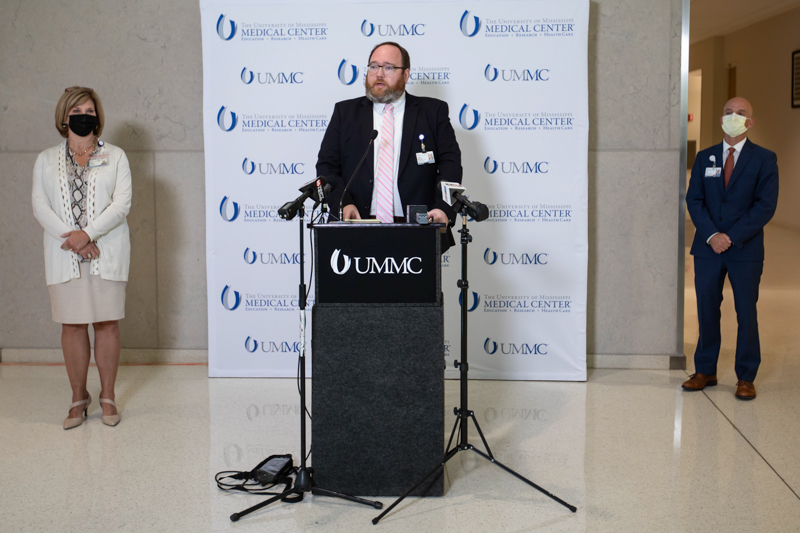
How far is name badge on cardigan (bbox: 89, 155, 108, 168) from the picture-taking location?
12.6 ft

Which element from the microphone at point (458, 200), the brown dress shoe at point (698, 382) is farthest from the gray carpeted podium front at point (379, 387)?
the brown dress shoe at point (698, 382)

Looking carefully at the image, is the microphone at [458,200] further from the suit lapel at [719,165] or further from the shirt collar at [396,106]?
the suit lapel at [719,165]

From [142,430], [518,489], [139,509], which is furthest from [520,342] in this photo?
[139,509]

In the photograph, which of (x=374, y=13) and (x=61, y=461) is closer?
(x=61, y=461)

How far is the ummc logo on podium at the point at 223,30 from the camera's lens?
4676mm

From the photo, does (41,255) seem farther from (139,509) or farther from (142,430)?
(139,509)

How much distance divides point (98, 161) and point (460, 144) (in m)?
2.18

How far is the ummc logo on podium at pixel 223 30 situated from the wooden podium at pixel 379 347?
2417mm

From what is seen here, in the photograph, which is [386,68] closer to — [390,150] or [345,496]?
[390,150]

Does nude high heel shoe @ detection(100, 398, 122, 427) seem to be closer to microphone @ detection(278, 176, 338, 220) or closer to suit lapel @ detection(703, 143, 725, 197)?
microphone @ detection(278, 176, 338, 220)

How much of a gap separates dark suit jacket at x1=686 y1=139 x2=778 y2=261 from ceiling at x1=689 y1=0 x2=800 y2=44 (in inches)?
270

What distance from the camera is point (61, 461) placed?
334 cm

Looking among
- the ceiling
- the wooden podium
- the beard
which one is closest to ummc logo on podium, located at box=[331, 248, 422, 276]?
the wooden podium

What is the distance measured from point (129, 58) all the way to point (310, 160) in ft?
4.76
